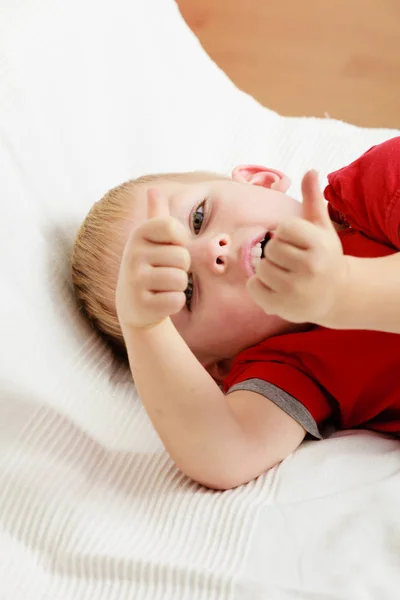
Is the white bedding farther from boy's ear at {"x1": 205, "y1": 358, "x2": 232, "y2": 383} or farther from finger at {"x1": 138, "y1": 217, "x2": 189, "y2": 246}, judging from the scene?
finger at {"x1": 138, "y1": 217, "x2": 189, "y2": 246}

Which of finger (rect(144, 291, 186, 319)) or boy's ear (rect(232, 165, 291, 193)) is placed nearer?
finger (rect(144, 291, 186, 319))

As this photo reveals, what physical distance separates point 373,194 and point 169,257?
311mm

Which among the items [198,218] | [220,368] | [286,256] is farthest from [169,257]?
[220,368]

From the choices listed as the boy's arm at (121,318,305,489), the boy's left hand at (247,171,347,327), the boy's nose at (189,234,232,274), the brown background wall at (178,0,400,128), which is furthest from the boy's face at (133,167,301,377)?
the brown background wall at (178,0,400,128)

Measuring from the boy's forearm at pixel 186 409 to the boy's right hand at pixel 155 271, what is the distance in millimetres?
63

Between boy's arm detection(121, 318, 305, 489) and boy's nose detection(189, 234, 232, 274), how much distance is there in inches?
4.3

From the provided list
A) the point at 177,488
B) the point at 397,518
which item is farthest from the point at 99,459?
the point at 397,518

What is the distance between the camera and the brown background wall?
1.80 metres

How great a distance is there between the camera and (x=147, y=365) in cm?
77

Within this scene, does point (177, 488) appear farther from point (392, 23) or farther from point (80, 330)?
point (392, 23)

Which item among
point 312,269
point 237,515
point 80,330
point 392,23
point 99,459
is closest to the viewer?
point 312,269

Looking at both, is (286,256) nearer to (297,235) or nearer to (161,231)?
(297,235)

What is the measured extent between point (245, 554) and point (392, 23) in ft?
5.34

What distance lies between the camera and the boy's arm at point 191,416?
2.51ft
